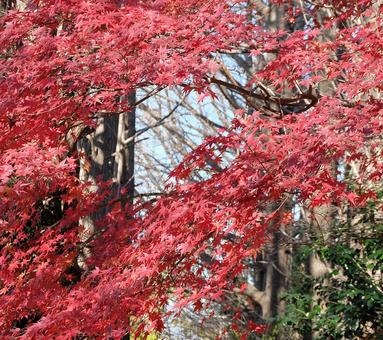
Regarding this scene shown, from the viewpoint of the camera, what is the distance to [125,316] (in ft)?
16.0

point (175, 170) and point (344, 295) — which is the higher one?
point (175, 170)

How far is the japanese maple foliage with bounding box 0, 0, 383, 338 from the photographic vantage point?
468 cm

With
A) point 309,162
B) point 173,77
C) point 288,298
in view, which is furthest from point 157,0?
point 288,298

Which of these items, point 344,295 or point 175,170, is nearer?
point 175,170

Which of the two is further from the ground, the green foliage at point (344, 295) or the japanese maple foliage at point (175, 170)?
the japanese maple foliage at point (175, 170)

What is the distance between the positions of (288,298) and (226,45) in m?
5.69

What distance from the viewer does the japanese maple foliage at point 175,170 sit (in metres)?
4.68

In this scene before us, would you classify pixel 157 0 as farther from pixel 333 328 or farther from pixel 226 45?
pixel 333 328

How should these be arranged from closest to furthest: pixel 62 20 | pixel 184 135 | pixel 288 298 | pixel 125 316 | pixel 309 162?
pixel 309 162 → pixel 125 316 → pixel 62 20 → pixel 288 298 → pixel 184 135

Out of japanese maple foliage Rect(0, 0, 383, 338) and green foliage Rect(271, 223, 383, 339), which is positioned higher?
japanese maple foliage Rect(0, 0, 383, 338)

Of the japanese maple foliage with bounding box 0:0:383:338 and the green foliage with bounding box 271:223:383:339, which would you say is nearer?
the japanese maple foliage with bounding box 0:0:383:338

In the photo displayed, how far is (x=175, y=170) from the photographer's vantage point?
5461 millimetres

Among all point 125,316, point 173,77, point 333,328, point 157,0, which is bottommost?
point 333,328

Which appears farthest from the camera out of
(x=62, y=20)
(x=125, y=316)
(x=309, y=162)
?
(x=62, y=20)
